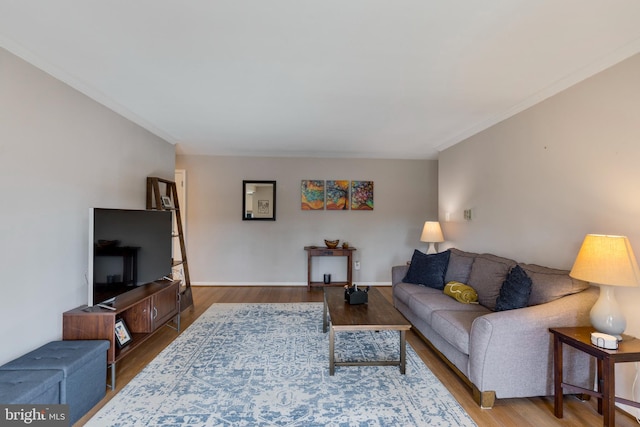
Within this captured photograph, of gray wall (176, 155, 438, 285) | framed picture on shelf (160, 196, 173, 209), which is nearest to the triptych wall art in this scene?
gray wall (176, 155, 438, 285)

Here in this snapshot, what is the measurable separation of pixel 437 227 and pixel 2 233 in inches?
181

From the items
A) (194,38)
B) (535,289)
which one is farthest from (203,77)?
(535,289)

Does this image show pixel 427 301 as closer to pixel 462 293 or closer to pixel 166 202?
pixel 462 293

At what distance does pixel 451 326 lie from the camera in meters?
2.35

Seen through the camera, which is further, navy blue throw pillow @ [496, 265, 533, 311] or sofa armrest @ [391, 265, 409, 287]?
sofa armrest @ [391, 265, 409, 287]

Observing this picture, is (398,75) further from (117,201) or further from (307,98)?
(117,201)

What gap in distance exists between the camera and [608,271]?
1.75 meters

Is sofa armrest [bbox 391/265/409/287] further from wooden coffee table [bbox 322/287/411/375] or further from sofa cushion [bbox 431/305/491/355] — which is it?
sofa cushion [bbox 431/305/491/355]

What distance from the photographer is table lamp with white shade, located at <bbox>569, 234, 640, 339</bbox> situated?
172 cm

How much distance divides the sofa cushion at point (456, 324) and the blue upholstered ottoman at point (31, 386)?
2.66 m

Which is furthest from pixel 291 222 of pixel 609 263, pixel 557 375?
pixel 609 263

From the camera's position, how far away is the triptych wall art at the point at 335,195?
5398 millimetres

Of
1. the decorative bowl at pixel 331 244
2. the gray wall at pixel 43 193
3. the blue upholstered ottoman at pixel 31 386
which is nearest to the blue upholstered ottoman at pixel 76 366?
the blue upholstered ottoman at pixel 31 386

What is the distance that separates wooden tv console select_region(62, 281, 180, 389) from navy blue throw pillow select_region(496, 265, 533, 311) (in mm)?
3069
